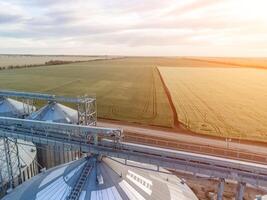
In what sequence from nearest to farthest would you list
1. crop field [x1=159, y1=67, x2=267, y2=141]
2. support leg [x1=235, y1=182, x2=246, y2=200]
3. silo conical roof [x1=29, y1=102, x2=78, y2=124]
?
support leg [x1=235, y1=182, x2=246, y2=200]
silo conical roof [x1=29, y1=102, x2=78, y2=124]
crop field [x1=159, y1=67, x2=267, y2=141]

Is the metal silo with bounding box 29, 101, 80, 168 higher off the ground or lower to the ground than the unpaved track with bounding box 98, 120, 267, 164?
higher

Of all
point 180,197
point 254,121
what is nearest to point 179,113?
point 254,121

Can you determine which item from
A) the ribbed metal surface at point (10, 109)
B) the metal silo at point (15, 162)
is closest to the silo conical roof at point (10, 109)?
the ribbed metal surface at point (10, 109)

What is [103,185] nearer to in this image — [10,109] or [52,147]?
[52,147]

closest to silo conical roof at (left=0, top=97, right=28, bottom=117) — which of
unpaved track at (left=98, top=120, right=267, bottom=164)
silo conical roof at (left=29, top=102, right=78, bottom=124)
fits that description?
silo conical roof at (left=29, top=102, right=78, bottom=124)

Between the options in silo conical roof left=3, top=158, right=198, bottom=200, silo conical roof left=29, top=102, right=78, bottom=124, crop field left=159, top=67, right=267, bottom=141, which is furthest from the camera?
crop field left=159, top=67, right=267, bottom=141

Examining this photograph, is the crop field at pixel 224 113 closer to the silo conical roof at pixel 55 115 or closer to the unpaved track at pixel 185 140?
the unpaved track at pixel 185 140

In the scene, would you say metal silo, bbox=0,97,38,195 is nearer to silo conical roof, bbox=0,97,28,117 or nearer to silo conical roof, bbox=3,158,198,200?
silo conical roof, bbox=3,158,198,200

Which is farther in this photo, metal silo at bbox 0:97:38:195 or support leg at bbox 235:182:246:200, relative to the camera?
metal silo at bbox 0:97:38:195
